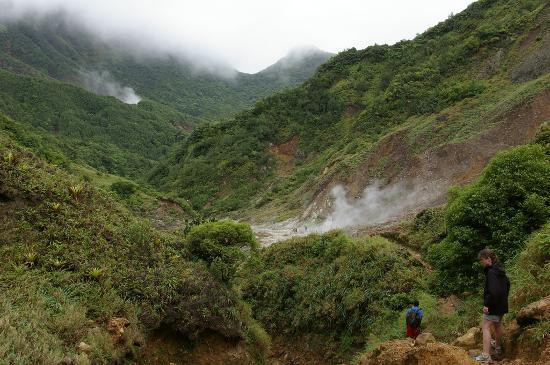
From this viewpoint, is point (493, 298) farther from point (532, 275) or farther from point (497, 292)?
point (532, 275)

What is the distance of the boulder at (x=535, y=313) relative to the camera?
5.70m

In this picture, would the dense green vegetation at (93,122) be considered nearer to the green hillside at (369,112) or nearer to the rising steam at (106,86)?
the green hillside at (369,112)

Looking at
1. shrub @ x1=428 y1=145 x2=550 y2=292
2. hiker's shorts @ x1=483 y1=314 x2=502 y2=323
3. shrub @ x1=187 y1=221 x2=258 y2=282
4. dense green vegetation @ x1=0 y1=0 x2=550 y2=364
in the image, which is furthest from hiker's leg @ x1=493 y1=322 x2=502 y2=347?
shrub @ x1=187 y1=221 x2=258 y2=282

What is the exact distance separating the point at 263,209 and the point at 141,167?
4906 centimetres

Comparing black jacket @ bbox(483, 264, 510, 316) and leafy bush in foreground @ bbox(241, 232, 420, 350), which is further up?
black jacket @ bbox(483, 264, 510, 316)

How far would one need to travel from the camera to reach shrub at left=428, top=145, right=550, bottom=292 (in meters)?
10.2

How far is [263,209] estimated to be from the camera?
39.6 m

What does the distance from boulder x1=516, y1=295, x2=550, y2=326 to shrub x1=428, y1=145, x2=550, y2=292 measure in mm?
4396

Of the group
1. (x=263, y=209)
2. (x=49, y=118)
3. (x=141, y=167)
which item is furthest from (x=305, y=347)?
(x=49, y=118)

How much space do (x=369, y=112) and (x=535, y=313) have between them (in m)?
41.9

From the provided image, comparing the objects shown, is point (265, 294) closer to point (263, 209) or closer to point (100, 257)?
point (100, 257)

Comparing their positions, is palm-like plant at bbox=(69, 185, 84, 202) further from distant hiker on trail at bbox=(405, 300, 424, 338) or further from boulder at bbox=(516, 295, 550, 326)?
boulder at bbox=(516, 295, 550, 326)

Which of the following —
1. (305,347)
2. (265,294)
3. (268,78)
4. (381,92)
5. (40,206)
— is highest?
(268,78)

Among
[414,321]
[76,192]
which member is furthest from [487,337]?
[76,192]
